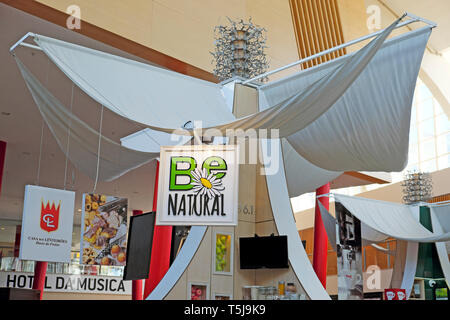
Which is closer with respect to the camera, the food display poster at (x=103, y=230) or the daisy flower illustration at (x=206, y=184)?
the daisy flower illustration at (x=206, y=184)

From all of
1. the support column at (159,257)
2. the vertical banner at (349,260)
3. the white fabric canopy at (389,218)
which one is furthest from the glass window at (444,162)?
the support column at (159,257)

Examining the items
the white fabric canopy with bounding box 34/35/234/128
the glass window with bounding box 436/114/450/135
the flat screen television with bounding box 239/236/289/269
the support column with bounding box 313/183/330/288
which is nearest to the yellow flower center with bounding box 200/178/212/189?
the white fabric canopy with bounding box 34/35/234/128

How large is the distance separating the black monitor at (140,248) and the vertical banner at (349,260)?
3.55 meters

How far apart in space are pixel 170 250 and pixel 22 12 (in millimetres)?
5617

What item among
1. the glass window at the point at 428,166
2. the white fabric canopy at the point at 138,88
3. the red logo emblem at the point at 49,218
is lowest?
the red logo emblem at the point at 49,218

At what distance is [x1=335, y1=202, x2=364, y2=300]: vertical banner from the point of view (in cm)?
884

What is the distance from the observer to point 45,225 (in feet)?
20.5

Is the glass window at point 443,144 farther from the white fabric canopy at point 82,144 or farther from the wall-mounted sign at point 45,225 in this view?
the wall-mounted sign at point 45,225

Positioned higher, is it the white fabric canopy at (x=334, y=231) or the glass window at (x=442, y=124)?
the glass window at (x=442, y=124)

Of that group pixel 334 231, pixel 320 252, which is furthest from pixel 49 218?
pixel 320 252

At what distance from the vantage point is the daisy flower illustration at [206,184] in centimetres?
532

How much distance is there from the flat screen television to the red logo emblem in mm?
2217
